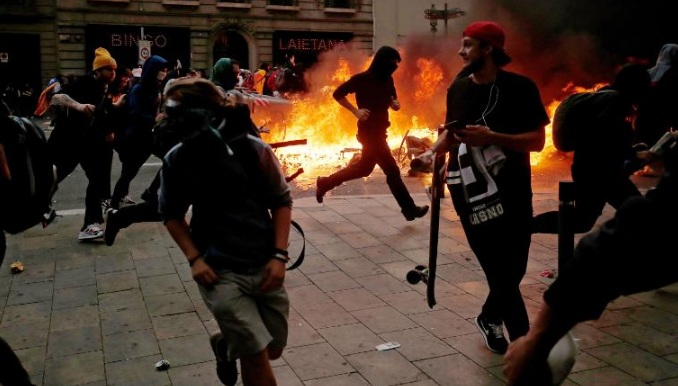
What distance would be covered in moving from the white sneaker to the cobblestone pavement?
97 mm

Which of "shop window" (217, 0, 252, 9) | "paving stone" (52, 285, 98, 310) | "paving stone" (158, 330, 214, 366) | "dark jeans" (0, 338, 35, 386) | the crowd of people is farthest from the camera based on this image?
"shop window" (217, 0, 252, 9)

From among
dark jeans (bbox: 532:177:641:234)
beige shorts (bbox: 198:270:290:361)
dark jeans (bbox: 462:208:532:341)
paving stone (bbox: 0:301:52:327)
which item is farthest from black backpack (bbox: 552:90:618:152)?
paving stone (bbox: 0:301:52:327)

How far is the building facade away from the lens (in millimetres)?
25828

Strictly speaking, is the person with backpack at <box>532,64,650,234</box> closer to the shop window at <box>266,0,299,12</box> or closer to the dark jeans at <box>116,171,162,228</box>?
the dark jeans at <box>116,171,162,228</box>

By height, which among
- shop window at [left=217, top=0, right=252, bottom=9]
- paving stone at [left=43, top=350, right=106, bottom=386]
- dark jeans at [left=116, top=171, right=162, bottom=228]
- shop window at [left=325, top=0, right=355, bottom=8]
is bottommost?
paving stone at [left=43, top=350, right=106, bottom=386]

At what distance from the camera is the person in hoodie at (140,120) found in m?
7.09

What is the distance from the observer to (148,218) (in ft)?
19.5

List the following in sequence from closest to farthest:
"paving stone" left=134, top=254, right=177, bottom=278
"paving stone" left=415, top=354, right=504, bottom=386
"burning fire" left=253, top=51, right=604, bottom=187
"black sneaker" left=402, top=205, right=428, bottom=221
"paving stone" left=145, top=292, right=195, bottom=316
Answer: "paving stone" left=415, top=354, right=504, bottom=386 → "paving stone" left=145, top=292, right=195, bottom=316 → "paving stone" left=134, top=254, right=177, bottom=278 → "black sneaker" left=402, top=205, right=428, bottom=221 → "burning fire" left=253, top=51, right=604, bottom=187

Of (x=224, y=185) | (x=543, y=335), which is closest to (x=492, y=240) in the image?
(x=224, y=185)

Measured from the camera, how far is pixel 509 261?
3.60 m

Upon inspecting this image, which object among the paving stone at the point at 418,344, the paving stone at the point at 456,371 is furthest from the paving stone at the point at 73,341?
the paving stone at the point at 456,371

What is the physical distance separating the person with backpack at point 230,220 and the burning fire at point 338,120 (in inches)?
317

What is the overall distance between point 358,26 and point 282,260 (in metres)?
29.2

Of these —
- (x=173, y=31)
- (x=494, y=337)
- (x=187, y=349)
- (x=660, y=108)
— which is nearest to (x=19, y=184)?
(x=187, y=349)
